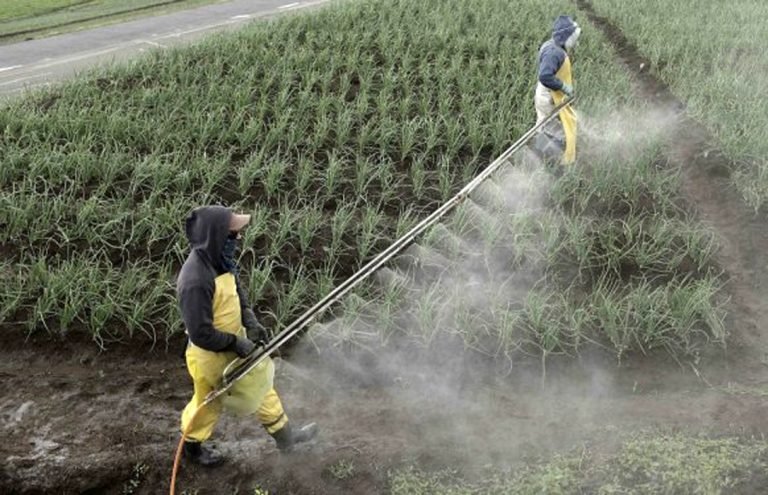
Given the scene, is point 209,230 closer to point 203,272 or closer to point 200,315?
point 203,272

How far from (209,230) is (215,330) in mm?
429

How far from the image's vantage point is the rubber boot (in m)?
3.43

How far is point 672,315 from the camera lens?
171 inches

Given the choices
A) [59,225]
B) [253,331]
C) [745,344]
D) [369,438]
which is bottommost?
[745,344]

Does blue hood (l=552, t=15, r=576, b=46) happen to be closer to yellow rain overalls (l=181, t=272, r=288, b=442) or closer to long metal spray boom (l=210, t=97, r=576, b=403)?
long metal spray boom (l=210, t=97, r=576, b=403)

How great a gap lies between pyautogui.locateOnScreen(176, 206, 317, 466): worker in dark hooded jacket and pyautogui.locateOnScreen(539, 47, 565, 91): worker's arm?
12.9 ft

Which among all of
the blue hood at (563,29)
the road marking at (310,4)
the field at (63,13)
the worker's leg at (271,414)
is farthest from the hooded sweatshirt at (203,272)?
the road marking at (310,4)

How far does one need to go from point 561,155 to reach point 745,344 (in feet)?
8.63

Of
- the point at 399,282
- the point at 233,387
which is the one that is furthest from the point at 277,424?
the point at 399,282

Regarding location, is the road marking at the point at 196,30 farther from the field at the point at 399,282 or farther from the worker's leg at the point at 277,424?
the worker's leg at the point at 277,424

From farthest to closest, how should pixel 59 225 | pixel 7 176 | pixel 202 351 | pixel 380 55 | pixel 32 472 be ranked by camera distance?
pixel 380 55, pixel 7 176, pixel 59 225, pixel 32 472, pixel 202 351

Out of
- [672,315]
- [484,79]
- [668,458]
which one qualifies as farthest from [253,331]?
[484,79]

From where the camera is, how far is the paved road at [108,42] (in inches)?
409

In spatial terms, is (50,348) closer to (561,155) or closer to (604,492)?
(604,492)
